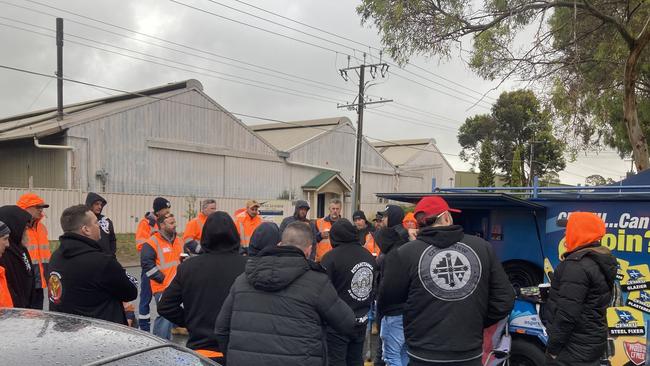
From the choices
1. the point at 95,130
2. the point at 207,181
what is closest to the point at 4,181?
the point at 95,130

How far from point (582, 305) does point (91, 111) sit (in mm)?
22614

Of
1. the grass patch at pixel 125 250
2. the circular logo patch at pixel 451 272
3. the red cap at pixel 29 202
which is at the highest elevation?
the red cap at pixel 29 202

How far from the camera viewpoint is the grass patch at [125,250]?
1582cm

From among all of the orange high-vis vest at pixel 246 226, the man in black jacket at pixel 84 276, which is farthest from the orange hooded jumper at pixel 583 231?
the orange high-vis vest at pixel 246 226

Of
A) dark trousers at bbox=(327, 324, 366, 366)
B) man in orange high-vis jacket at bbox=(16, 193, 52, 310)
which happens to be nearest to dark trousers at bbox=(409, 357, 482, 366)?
dark trousers at bbox=(327, 324, 366, 366)

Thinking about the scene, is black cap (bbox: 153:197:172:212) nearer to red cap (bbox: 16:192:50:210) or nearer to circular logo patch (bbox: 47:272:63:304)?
red cap (bbox: 16:192:50:210)

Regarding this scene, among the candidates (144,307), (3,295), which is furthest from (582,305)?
(144,307)

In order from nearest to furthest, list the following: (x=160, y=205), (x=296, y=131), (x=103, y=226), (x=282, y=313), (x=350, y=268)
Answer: (x=282, y=313) < (x=350, y=268) < (x=160, y=205) < (x=103, y=226) < (x=296, y=131)

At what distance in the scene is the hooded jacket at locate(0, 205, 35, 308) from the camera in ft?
14.5

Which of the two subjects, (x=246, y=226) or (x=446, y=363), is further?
(x=246, y=226)

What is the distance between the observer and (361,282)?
4441mm

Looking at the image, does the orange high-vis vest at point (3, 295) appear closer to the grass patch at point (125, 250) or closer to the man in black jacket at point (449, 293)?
the man in black jacket at point (449, 293)

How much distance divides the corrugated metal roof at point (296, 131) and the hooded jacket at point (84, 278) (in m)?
25.6

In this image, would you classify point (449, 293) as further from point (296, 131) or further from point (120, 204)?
point (296, 131)
